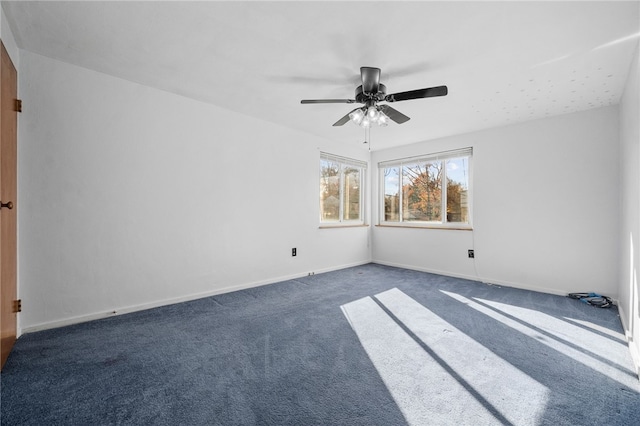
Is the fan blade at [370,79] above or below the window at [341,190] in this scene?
above

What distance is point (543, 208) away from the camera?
3602mm

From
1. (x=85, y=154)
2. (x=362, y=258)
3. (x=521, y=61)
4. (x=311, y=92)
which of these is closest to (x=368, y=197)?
(x=362, y=258)

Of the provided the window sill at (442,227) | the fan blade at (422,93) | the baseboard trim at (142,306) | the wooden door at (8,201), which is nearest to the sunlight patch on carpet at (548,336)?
the window sill at (442,227)

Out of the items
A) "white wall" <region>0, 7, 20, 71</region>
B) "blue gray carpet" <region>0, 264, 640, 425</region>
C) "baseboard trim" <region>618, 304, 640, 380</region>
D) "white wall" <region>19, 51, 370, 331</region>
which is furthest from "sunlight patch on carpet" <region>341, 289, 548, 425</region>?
"white wall" <region>0, 7, 20, 71</region>

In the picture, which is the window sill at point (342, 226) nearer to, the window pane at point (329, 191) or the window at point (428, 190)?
the window pane at point (329, 191)

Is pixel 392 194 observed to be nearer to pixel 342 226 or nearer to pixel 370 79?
pixel 342 226

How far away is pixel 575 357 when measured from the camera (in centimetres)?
191

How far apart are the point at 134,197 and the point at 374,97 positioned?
2517 millimetres

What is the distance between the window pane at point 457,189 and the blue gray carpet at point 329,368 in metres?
→ 1.84

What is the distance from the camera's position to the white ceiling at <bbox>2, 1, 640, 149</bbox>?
1775 millimetres

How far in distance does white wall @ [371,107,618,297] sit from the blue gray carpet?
0.81 metres

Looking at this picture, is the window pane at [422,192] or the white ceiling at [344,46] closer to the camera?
the white ceiling at [344,46]

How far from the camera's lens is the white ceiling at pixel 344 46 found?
5.82ft

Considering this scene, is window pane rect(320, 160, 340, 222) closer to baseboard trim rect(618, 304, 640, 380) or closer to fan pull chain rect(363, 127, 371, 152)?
fan pull chain rect(363, 127, 371, 152)
